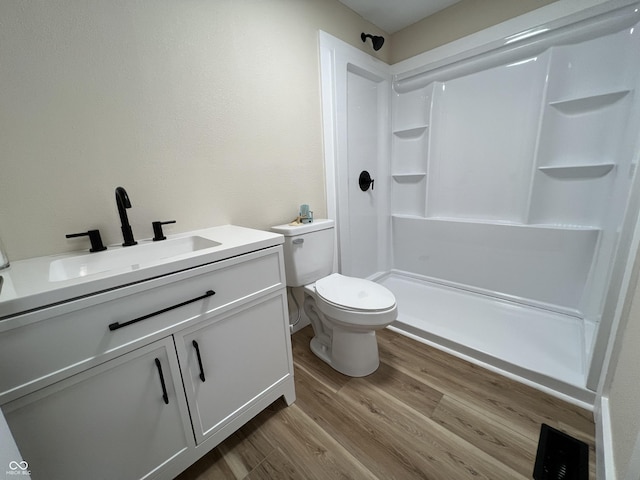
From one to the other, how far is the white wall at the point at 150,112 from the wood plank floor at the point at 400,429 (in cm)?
98

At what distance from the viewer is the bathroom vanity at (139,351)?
1.85 ft

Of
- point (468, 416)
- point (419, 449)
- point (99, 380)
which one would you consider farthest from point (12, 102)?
point (468, 416)

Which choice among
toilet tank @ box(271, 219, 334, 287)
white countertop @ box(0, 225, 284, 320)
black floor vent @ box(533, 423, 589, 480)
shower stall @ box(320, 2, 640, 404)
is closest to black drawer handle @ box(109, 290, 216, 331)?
white countertop @ box(0, 225, 284, 320)

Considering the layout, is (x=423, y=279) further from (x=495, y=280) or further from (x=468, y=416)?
(x=468, y=416)

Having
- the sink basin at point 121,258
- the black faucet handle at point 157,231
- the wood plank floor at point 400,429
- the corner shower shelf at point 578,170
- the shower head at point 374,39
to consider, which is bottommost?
the wood plank floor at point 400,429

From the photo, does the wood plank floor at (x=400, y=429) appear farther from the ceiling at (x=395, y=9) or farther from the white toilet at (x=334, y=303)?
the ceiling at (x=395, y=9)

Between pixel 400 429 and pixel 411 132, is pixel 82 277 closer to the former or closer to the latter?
pixel 400 429

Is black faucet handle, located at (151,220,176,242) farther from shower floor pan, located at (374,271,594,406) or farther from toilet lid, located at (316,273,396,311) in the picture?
shower floor pan, located at (374,271,594,406)

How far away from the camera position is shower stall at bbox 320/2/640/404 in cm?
136

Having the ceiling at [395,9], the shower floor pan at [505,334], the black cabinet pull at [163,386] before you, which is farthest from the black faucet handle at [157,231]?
the ceiling at [395,9]

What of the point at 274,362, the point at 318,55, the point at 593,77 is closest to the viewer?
the point at 274,362

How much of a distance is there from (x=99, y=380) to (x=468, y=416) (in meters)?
1.38

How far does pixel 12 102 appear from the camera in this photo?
77 cm

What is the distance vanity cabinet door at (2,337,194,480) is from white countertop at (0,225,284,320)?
0.71ft
